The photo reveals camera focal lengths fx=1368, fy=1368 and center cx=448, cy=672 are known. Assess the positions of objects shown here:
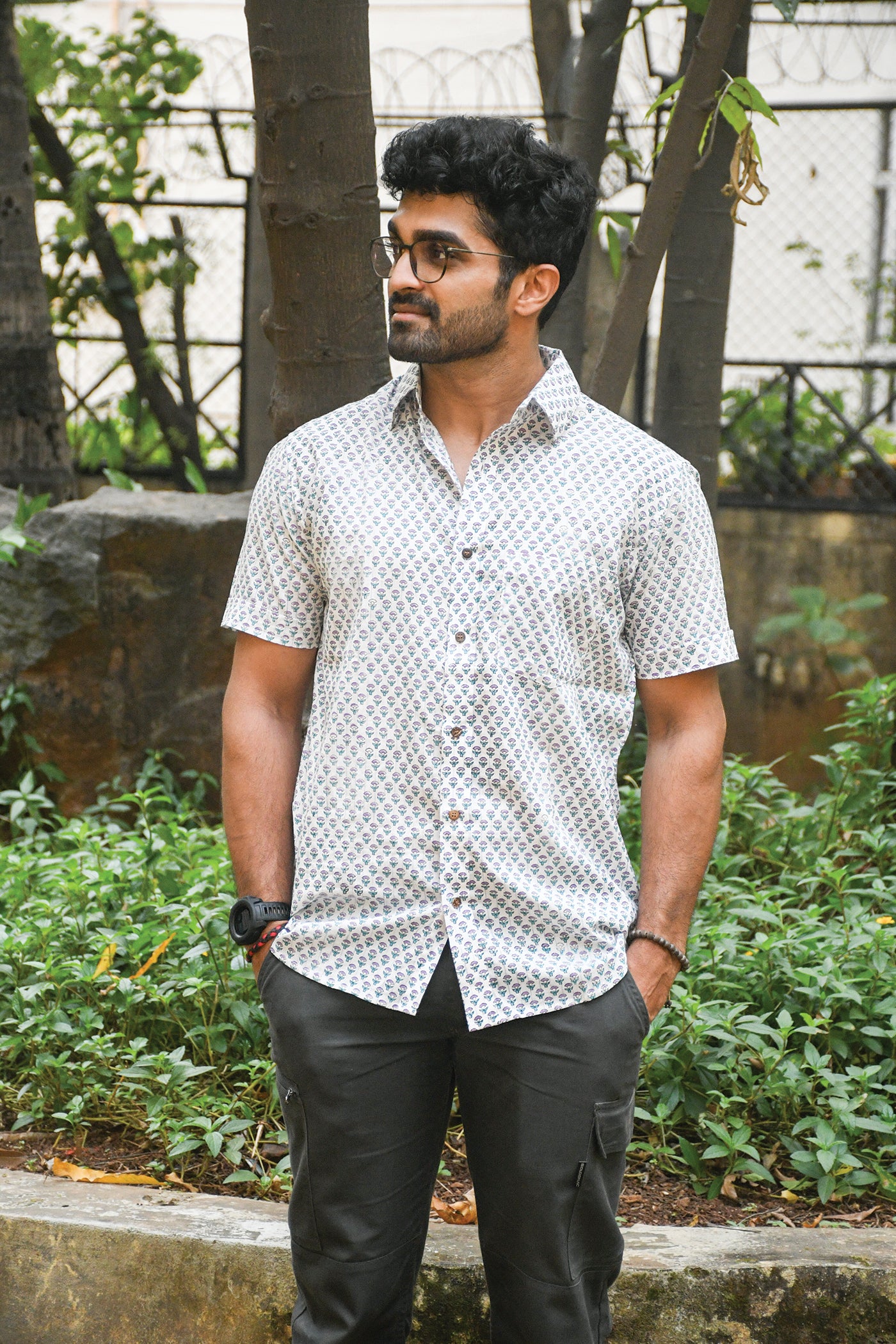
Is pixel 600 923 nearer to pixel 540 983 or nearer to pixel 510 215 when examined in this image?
pixel 540 983

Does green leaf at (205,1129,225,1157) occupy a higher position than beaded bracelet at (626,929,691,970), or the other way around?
beaded bracelet at (626,929,691,970)

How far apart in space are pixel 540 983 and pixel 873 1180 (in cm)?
122

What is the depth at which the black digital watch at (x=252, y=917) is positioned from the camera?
6.67ft

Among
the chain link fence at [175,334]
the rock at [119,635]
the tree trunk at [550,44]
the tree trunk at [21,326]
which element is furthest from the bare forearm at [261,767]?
the chain link fence at [175,334]

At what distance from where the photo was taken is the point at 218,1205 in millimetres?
2605

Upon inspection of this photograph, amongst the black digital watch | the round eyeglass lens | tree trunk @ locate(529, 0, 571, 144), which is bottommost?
the black digital watch

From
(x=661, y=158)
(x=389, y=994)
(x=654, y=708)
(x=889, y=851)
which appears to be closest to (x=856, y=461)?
(x=889, y=851)

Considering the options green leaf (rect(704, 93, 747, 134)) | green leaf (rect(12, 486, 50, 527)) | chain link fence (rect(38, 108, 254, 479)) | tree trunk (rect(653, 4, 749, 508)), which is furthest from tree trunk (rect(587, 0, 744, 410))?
chain link fence (rect(38, 108, 254, 479))

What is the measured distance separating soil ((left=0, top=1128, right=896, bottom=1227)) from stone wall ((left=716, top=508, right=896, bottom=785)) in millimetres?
3803

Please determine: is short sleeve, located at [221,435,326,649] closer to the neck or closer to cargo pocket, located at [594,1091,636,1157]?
the neck

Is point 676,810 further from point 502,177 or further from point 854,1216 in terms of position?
point 854,1216

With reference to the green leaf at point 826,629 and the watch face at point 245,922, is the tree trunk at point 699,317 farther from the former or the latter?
the watch face at point 245,922

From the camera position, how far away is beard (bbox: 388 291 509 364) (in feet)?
6.56

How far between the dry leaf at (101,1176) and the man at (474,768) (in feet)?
2.59
